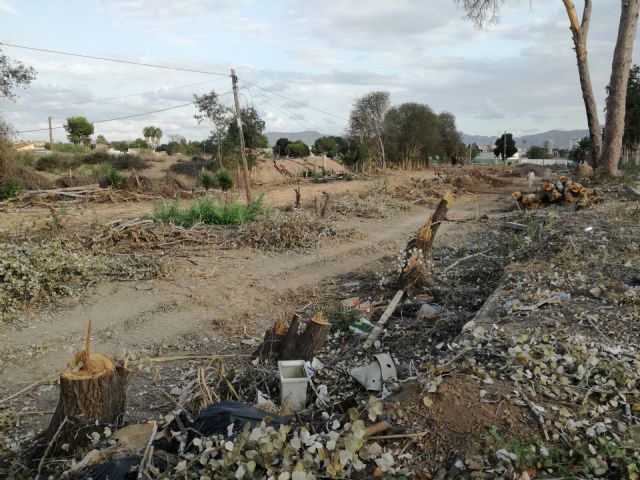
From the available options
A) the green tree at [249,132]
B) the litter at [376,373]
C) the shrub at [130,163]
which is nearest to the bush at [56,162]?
the shrub at [130,163]

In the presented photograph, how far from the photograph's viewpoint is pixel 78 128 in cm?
4541

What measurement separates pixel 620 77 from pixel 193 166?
711 inches

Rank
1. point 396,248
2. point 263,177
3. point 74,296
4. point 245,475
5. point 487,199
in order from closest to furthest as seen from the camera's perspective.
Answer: point 245,475, point 74,296, point 396,248, point 487,199, point 263,177

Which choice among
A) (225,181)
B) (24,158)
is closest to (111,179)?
(225,181)

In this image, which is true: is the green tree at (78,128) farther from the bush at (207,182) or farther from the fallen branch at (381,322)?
the fallen branch at (381,322)

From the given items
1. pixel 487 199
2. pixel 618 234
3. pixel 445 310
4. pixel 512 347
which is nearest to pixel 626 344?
pixel 512 347

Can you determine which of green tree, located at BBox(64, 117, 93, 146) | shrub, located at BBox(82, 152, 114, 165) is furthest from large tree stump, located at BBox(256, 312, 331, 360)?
green tree, located at BBox(64, 117, 93, 146)

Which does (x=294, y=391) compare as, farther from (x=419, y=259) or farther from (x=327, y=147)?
(x=327, y=147)

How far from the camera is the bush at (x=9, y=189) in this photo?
54.7 ft

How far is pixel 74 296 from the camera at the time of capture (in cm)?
714

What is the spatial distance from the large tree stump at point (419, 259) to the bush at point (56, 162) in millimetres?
23268

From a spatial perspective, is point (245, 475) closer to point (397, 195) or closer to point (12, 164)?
point (397, 195)

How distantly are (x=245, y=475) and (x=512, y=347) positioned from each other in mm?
2034

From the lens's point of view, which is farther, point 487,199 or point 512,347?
point 487,199
